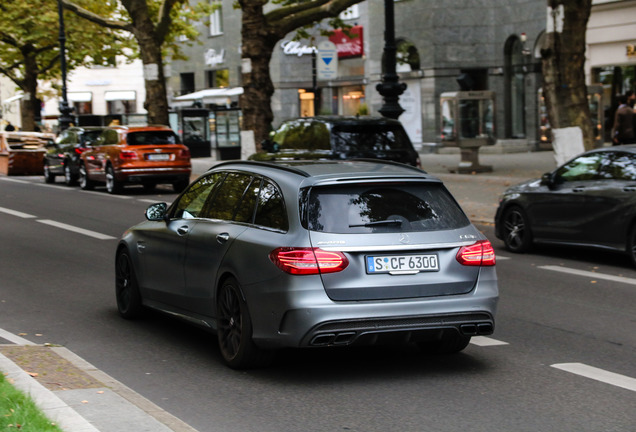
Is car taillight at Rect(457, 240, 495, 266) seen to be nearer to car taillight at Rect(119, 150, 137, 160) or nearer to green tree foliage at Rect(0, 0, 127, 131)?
car taillight at Rect(119, 150, 137, 160)

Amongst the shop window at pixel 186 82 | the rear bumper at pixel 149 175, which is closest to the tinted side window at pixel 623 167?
the rear bumper at pixel 149 175

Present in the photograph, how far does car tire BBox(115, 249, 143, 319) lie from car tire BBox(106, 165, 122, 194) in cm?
1653

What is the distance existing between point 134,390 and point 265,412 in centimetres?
103

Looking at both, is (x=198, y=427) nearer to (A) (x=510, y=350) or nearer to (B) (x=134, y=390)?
(B) (x=134, y=390)

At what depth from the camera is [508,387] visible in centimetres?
670

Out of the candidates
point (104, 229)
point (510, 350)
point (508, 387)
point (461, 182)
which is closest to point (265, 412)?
point (508, 387)

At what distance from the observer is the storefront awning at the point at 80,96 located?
78000 millimetres

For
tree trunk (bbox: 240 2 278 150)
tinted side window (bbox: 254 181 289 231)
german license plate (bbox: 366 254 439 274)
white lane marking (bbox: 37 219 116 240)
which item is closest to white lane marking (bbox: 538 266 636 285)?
german license plate (bbox: 366 254 439 274)

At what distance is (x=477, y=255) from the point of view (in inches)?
275

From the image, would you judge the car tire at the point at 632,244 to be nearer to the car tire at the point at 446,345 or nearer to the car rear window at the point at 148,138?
the car tire at the point at 446,345

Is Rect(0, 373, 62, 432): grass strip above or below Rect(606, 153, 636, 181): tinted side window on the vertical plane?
below

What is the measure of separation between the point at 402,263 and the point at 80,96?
7424 cm

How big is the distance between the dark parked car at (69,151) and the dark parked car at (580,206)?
57.0ft

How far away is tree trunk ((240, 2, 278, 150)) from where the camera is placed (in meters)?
25.5
